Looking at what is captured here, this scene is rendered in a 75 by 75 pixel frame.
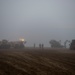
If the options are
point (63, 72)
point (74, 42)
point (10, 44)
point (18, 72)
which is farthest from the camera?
point (10, 44)

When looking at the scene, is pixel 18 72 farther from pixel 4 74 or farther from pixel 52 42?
pixel 52 42

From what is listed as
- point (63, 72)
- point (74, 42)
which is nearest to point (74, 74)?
point (63, 72)

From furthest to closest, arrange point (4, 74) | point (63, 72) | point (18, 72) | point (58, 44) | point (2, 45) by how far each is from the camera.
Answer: point (58, 44), point (2, 45), point (63, 72), point (18, 72), point (4, 74)

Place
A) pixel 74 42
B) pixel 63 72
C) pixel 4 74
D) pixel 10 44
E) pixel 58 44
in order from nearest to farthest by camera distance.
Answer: pixel 4 74 → pixel 63 72 → pixel 74 42 → pixel 10 44 → pixel 58 44

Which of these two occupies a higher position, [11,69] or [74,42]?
[74,42]

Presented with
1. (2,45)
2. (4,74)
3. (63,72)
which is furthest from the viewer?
(2,45)

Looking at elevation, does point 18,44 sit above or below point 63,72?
above

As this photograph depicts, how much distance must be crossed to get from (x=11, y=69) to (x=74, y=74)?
13.5 ft

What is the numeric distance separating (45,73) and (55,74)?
0.64m

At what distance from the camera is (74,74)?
9.01 meters

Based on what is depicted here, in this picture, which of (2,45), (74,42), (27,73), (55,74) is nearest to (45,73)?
(55,74)

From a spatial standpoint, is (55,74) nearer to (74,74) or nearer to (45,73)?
(45,73)

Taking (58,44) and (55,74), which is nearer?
(55,74)

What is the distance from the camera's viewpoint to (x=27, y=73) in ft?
28.0
